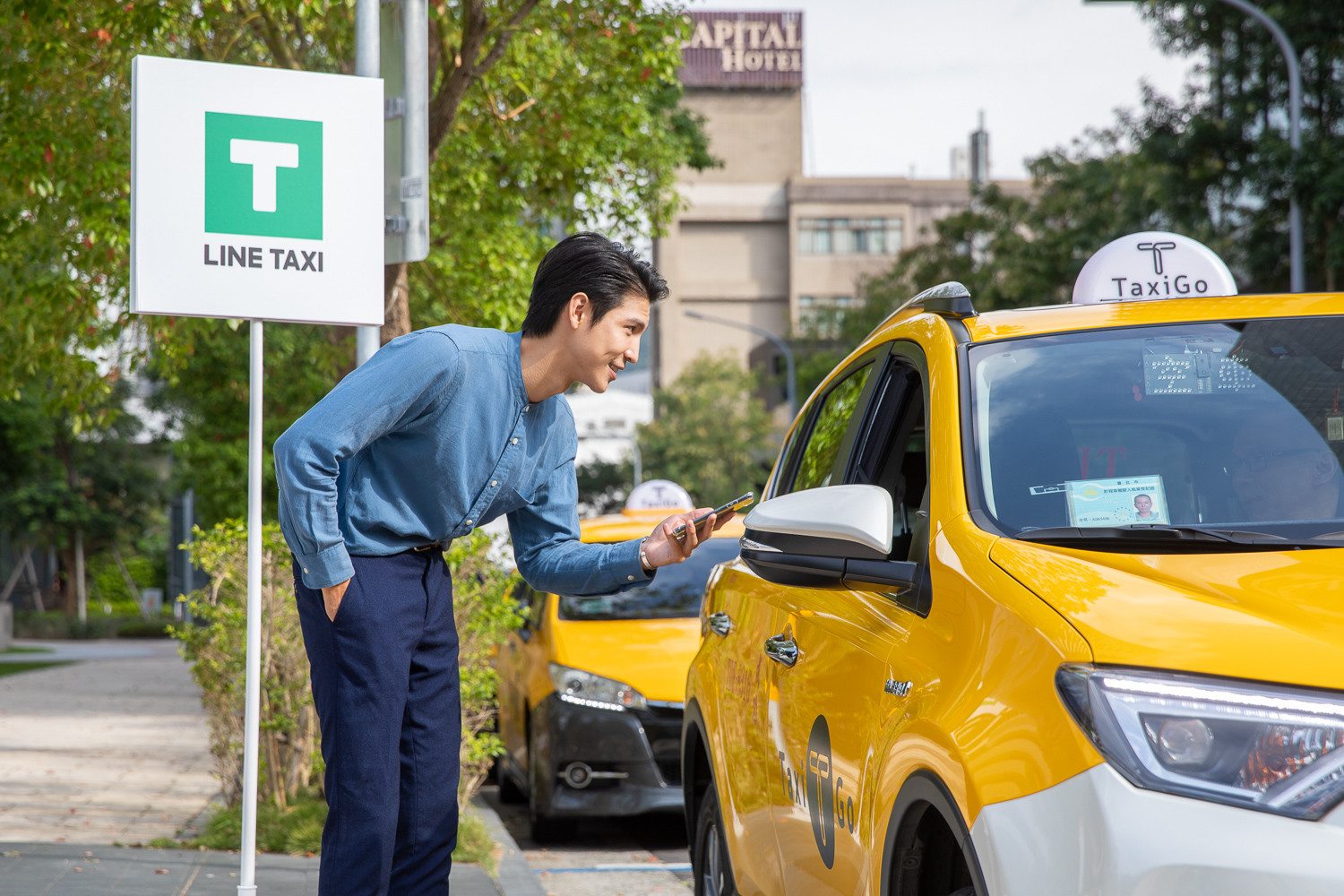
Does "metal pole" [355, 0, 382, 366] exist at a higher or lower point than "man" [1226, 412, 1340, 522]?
higher

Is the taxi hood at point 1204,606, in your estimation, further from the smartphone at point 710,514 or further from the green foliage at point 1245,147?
the green foliage at point 1245,147

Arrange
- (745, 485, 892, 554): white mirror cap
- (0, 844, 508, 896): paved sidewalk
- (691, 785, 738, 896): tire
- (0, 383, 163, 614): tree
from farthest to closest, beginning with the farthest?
(0, 383, 163, 614): tree → (0, 844, 508, 896): paved sidewalk → (691, 785, 738, 896): tire → (745, 485, 892, 554): white mirror cap

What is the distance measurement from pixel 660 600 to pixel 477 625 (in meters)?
1.69

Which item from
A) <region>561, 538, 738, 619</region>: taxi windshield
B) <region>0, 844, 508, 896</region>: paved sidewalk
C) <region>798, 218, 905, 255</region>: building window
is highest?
<region>798, 218, 905, 255</region>: building window

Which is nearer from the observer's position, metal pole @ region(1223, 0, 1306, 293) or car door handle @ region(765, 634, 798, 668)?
car door handle @ region(765, 634, 798, 668)

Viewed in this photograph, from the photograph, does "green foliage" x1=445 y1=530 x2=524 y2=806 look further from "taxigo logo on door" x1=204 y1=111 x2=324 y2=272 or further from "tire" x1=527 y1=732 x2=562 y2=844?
"taxigo logo on door" x1=204 y1=111 x2=324 y2=272

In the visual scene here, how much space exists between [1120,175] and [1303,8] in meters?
9.07

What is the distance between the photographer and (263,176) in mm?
4758

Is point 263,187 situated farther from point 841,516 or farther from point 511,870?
point 511,870

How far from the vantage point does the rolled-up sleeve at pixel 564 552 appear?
3652mm

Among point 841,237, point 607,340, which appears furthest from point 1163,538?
point 841,237

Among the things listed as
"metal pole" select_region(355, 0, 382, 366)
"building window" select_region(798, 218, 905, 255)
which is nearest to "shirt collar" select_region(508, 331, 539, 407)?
"metal pole" select_region(355, 0, 382, 366)

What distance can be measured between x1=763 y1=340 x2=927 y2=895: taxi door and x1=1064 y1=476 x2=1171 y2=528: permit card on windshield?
0.93 ft

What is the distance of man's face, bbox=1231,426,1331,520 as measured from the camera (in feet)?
9.64
